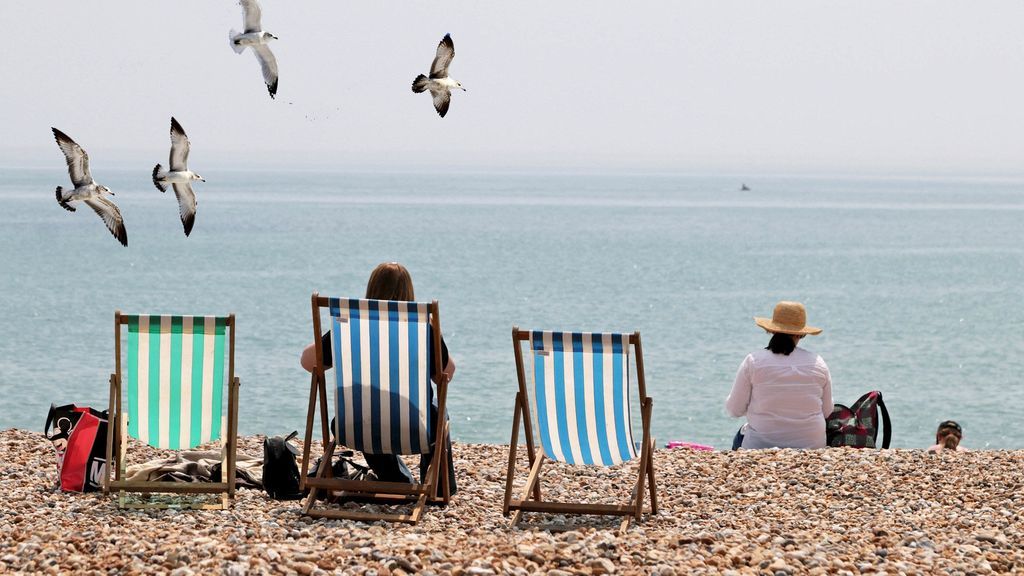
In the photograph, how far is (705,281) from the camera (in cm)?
3931

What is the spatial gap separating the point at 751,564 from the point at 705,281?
35593 millimetres

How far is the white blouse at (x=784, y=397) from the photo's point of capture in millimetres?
6734

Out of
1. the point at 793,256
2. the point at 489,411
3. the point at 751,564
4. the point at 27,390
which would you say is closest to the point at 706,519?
the point at 751,564

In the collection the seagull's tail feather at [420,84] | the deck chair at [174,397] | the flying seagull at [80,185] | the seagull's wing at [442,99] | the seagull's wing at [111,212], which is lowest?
the deck chair at [174,397]

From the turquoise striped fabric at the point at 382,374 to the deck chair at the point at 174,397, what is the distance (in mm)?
462

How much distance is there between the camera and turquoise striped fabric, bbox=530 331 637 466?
5.08 meters

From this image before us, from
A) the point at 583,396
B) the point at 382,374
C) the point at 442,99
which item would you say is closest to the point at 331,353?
the point at 382,374

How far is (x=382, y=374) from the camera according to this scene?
5086 mm

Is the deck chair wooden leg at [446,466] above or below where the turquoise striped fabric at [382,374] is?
below

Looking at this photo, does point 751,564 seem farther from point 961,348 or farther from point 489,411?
point 961,348

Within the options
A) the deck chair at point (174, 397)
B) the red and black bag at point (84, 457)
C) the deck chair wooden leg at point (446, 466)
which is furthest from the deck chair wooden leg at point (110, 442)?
the deck chair wooden leg at point (446, 466)

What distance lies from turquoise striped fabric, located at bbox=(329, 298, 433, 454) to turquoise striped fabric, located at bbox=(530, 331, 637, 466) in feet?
1.46

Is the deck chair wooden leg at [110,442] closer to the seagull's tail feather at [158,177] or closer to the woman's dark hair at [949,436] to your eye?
the seagull's tail feather at [158,177]

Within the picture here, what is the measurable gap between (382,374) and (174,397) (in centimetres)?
87
